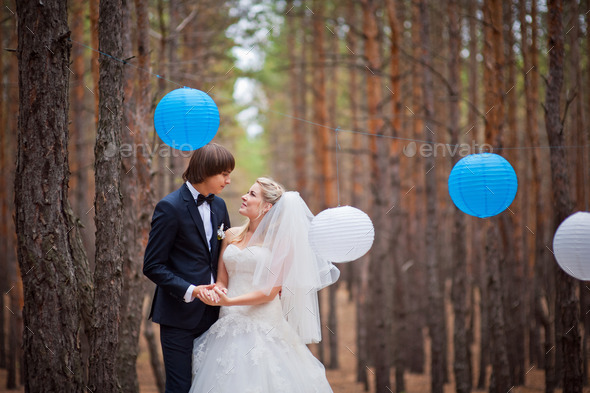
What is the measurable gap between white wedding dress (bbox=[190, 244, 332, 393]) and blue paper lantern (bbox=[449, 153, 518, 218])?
2151 millimetres

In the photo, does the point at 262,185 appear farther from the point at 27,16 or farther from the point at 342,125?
the point at 342,125

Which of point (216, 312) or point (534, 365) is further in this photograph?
point (534, 365)

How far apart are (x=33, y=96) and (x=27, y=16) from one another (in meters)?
0.59

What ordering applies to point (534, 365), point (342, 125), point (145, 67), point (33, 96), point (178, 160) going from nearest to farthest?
1. point (33, 96)
2. point (145, 67)
3. point (178, 160)
4. point (534, 365)
5. point (342, 125)

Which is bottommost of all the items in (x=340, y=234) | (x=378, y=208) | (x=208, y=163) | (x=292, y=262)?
(x=292, y=262)

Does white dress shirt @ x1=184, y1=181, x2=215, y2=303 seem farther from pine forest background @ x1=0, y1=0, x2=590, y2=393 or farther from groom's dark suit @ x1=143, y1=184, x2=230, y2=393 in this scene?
pine forest background @ x1=0, y1=0, x2=590, y2=393

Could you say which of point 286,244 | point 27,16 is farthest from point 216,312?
point 27,16

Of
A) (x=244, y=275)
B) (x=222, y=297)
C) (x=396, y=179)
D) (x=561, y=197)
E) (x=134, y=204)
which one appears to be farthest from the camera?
Answer: (x=396, y=179)

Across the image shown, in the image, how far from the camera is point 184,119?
450 centimetres

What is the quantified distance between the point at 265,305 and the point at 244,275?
312mm

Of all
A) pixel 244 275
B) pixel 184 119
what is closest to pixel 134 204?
pixel 184 119

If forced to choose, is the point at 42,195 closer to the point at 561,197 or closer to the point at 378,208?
the point at 561,197

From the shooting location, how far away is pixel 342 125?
1758 cm

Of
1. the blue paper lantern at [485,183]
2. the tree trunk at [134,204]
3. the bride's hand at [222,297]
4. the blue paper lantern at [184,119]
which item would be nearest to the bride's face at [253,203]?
the bride's hand at [222,297]
